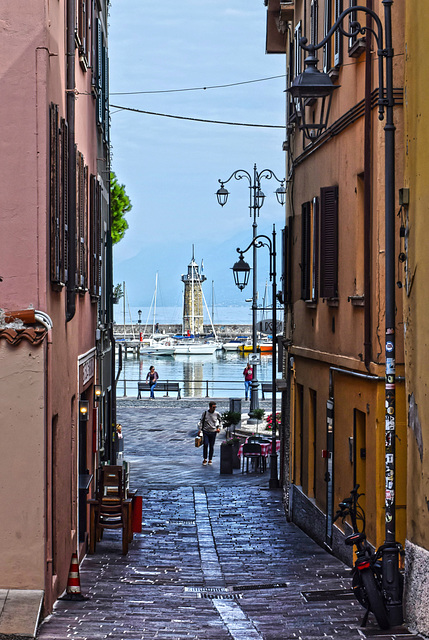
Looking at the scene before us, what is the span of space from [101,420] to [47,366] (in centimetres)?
942

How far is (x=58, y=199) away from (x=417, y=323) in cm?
401

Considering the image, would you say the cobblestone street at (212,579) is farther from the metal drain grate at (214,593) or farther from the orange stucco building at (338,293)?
the orange stucco building at (338,293)

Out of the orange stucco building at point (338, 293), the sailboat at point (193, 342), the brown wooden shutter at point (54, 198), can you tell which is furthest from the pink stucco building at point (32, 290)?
the sailboat at point (193, 342)

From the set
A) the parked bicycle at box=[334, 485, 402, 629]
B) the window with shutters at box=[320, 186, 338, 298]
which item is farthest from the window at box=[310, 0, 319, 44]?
the parked bicycle at box=[334, 485, 402, 629]

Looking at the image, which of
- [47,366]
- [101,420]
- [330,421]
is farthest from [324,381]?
[47,366]

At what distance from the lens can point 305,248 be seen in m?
17.1

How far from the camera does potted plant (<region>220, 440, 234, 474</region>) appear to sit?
25266 millimetres

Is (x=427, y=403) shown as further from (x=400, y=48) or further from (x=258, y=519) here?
(x=258, y=519)

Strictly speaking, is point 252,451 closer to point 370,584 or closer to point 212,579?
point 212,579

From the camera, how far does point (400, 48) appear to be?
38.5 feet

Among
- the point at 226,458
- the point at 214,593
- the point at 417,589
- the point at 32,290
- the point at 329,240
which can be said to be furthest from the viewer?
the point at 226,458

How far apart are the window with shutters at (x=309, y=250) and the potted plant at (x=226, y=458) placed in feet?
28.8

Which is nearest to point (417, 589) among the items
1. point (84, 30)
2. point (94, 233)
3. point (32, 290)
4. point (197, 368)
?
point (32, 290)

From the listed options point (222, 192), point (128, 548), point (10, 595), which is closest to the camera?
point (10, 595)
